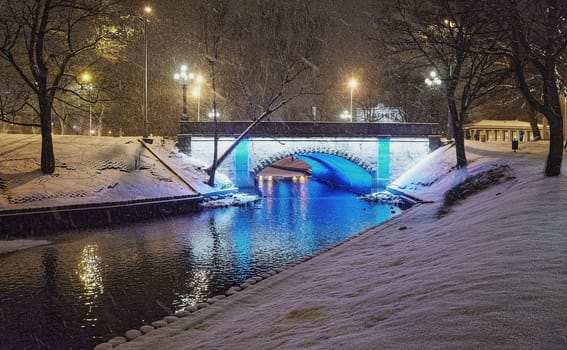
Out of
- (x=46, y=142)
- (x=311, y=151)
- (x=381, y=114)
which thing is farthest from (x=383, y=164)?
(x=46, y=142)

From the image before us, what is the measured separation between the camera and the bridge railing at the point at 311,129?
38.0m

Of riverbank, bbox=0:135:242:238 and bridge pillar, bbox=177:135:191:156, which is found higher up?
bridge pillar, bbox=177:135:191:156

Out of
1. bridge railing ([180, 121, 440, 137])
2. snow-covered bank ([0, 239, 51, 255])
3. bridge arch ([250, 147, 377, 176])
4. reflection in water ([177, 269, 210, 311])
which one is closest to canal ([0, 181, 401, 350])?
reflection in water ([177, 269, 210, 311])

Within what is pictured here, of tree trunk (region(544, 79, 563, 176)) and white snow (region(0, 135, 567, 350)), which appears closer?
white snow (region(0, 135, 567, 350))

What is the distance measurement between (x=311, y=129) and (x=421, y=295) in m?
33.3

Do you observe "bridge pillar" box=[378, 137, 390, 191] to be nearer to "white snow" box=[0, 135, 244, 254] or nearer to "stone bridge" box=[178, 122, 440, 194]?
"stone bridge" box=[178, 122, 440, 194]

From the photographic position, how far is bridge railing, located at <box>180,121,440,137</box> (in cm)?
3800

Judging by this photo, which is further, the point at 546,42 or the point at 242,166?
the point at 242,166

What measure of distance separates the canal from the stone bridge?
12.0 metres

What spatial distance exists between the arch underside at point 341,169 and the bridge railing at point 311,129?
1.65 metres

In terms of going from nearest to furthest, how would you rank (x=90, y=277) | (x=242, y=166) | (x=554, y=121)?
(x=90, y=277) < (x=554, y=121) < (x=242, y=166)

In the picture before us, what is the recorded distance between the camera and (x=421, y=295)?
6.73 meters

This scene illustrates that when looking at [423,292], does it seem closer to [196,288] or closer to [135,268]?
[196,288]

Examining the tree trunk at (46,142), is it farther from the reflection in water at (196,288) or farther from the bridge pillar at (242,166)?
the reflection in water at (196,288)
